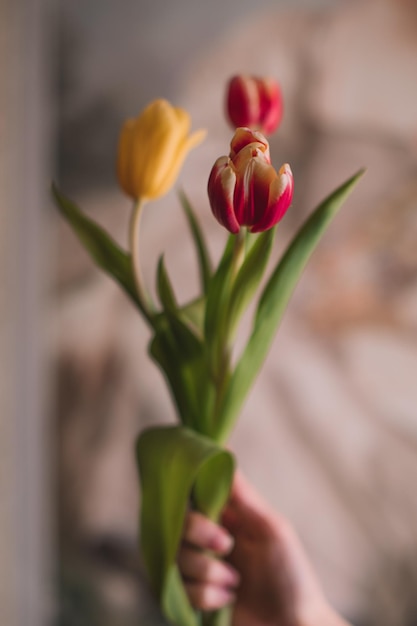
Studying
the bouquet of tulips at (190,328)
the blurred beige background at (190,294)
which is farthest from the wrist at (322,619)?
the blurred beige background at (190,294)

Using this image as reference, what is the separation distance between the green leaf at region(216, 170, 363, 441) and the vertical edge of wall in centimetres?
64

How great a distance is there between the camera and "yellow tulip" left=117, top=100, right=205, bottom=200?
545mm

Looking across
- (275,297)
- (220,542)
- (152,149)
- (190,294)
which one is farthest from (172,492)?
(190,294)

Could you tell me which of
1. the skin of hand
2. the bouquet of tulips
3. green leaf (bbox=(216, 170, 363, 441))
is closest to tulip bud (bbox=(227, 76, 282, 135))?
the bouquet of tulips

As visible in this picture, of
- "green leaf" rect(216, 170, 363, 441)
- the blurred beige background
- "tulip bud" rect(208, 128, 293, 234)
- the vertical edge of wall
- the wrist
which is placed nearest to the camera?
"tulip bud" rect(208, 128, 293, 234)

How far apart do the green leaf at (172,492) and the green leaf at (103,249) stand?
13 centimetres

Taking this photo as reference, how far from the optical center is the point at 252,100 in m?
0.56

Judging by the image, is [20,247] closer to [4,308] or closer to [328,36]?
[4,308]

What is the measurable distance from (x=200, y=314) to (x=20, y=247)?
0.64m

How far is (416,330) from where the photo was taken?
0.94 m

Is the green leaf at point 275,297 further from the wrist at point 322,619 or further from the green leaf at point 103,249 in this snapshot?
the wrist at point 322,619

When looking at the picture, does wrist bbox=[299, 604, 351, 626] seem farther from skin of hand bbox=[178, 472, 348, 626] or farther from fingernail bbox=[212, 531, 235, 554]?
fingernail bbox=[212, 531, 235, 554]

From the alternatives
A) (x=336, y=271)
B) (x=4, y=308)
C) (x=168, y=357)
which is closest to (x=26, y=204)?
(x=4, y=308)

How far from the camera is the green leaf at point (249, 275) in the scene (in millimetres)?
476
